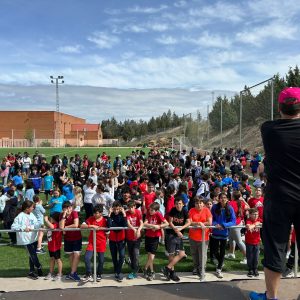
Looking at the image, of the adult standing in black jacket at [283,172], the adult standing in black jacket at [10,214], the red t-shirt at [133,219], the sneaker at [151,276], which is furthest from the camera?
the adult standing in black jacket at [10,214]

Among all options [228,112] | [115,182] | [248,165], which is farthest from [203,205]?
[228,112]

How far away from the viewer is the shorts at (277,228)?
3158mm

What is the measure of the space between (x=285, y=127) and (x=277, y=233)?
0.93 m

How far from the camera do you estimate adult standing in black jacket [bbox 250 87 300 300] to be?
3.10 m

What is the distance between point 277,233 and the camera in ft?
10.7

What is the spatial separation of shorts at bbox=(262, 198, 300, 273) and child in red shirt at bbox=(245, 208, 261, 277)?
3161 millimetres

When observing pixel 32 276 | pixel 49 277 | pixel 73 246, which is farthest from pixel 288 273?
pixel 32 276

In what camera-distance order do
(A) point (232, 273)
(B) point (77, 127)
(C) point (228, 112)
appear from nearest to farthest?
(A) point (232, 273) → (C) point (228, 112) → (B) point (77, 127)

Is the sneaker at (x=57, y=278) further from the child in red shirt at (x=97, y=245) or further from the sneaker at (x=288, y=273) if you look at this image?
the sneaker at (x=288, y=273)

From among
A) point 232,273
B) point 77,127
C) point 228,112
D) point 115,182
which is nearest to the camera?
point 232,273

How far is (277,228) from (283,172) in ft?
1.66

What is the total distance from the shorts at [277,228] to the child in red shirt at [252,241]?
3.16 m

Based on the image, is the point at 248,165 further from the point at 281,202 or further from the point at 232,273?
the point at 281,202

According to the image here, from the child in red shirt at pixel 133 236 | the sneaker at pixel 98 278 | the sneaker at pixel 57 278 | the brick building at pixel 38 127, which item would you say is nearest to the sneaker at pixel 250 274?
the child in red shirt at pixel 133 236
